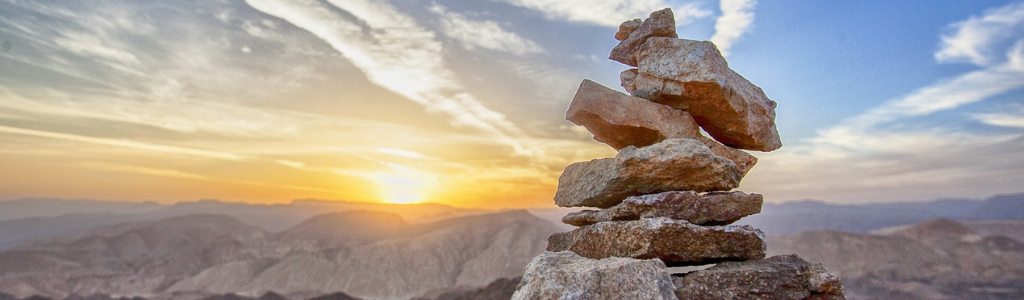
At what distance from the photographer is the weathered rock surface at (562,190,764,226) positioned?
23.4 ft

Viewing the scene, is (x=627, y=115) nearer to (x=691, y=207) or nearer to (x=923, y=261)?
(x=691, y=207)

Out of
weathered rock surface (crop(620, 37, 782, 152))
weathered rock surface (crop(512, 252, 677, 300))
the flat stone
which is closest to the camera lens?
weathered rock surface (crop(512, 252, 677, 300))

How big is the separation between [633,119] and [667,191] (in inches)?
66.0

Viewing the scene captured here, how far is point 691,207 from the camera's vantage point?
718cm

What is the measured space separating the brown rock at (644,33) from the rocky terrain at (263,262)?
275ft

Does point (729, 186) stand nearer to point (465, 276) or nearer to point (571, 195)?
point (571, 195)

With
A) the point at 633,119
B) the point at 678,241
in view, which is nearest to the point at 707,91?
the point at 633,119

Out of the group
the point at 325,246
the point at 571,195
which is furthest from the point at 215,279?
the point at 571,195

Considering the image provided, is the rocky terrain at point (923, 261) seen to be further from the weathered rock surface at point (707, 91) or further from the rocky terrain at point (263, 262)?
the weathered rock surface at point (707, 91)

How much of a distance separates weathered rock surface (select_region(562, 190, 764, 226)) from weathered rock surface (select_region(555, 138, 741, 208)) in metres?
0.27

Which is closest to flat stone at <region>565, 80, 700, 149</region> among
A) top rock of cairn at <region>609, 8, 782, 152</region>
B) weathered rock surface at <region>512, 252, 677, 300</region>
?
top rock of cairn at <region>609, 8, 782, 152</region>

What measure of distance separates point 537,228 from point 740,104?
5070 inches

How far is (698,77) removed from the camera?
816 centimetres

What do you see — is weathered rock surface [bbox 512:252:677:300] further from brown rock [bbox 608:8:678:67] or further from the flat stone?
brown rock [bbox 608:8:678:67]
